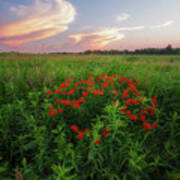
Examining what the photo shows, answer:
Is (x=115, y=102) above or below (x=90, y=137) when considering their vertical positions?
above

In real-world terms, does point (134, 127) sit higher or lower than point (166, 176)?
higher

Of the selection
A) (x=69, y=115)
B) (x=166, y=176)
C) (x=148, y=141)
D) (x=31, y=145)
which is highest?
(x=69, y=115)

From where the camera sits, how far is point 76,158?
151 cm

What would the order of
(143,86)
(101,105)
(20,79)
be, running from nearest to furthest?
(101,105) → (143,86) → (20,79)

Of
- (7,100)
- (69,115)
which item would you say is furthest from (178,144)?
(7,100)

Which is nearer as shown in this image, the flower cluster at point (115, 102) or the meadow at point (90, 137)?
the meadow at point (90, 137)

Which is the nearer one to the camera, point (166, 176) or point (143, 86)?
point (166, 176)

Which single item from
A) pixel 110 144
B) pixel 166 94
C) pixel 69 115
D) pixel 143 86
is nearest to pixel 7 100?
pixel 69 115

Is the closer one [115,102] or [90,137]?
[90,137]

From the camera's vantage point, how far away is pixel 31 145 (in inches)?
64.1

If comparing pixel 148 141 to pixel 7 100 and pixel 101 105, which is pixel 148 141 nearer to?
pixel 101 105

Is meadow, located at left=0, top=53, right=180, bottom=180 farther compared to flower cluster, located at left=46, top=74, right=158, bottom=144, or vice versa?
flower cluster, located at left=46, top=74, right=158, bottom=144

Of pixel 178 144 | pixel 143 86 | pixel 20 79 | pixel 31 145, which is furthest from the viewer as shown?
pixel 20 79

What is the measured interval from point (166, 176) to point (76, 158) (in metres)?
0.97
